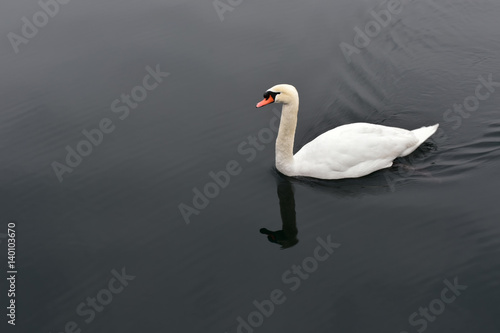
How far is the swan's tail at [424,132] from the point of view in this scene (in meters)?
14.1

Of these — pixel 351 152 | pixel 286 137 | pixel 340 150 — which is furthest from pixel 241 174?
pixel 351 152

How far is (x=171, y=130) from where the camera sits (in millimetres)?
15594

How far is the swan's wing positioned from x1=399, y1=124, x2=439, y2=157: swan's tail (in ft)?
0.71

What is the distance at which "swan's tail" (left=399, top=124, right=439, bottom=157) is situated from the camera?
45.8ft

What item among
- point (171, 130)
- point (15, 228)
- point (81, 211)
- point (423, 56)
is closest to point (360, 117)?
point (423, 56)

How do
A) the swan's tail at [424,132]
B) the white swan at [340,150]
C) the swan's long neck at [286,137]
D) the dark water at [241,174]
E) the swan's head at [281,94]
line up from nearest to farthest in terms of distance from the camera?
1. the dark water at [241,174]
2. the swan's head at [281,94]
3. the swan's long neck at [286,137]
4. the white swan at [340,150]
5. the swan's tail at [424,132]

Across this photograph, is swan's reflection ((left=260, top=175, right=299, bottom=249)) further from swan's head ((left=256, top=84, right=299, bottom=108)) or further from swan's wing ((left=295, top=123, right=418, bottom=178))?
swan's head ((left=256, top=84, right=299, bottom=108))

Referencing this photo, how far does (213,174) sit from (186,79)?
4.23 m

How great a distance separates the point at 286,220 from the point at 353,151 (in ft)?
7.03

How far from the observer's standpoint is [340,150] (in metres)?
13.4

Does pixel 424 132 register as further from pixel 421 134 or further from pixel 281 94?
pixel 281 94

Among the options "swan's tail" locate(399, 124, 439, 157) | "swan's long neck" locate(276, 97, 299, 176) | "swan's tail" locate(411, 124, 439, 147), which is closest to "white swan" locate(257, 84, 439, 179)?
"swan's long neck" locate(276, 97, 299, 176)

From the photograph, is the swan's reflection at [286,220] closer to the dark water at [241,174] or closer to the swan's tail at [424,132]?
the dark water at [241,174]

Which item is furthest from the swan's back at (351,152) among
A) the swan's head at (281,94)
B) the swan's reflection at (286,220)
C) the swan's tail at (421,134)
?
the swan's head at (281,94)
